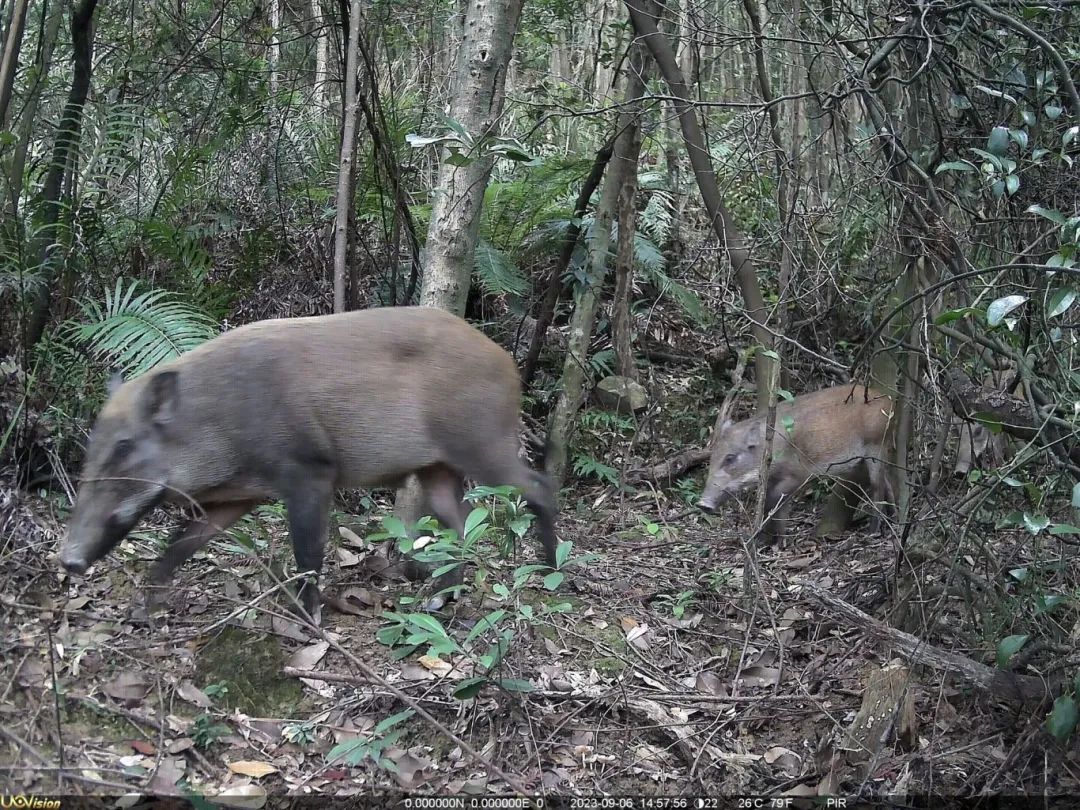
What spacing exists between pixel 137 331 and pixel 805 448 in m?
5.32

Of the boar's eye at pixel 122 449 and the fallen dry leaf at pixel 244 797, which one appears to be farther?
the boar's eye at pixel 122 449

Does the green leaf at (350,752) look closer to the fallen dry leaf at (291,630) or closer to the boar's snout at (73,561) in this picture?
the fallen dry leaf at (291,630)

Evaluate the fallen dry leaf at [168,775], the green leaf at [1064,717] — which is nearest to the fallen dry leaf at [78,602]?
the fallen dry leaf at [168,775]

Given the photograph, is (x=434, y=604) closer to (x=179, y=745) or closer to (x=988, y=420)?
(x=179, y=745)

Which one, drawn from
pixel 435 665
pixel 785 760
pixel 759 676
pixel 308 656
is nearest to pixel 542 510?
pixel 435 665

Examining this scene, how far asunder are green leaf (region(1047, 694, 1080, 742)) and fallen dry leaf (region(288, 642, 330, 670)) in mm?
3037

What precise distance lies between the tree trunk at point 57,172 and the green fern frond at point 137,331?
23 cm

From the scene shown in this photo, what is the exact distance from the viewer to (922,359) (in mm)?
5379

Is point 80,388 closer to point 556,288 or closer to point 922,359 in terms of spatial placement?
point 556,288

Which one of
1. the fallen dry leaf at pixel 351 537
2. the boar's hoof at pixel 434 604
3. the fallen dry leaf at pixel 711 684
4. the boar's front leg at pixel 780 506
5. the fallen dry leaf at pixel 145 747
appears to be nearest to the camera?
the fallen dry leaf at pixel 145 747

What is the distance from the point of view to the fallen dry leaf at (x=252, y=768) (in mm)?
4004

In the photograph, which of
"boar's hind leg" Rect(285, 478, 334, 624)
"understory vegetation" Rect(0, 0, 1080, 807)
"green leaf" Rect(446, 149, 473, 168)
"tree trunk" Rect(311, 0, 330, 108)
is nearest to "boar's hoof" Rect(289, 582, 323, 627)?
"boar's hind leg" Rect(285, 478, 334, 624)

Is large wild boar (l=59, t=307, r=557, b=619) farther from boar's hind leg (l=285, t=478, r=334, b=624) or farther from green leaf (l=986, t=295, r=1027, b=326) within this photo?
green leaf (l=986, t=295, r=1027, b=326)

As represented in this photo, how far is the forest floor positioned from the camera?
3977mm
